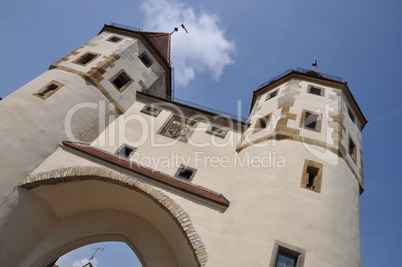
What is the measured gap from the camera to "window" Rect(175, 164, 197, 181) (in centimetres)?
1053

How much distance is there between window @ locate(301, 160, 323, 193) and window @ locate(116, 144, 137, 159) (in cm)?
611

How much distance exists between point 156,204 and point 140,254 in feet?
7.82

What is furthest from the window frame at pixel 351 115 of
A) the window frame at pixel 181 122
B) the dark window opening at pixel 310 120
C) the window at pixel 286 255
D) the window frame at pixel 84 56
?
the window frame at pixel 84 56

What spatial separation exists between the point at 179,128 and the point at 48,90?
5.24 meters

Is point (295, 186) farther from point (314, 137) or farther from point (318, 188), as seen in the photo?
point (314, 137)

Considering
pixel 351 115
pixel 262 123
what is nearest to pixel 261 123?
pixel 262 123

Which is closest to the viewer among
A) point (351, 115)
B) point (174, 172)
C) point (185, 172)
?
point (174, 172)

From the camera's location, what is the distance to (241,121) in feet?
41.3

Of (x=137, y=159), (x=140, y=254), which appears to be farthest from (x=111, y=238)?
(x=137, y=159)

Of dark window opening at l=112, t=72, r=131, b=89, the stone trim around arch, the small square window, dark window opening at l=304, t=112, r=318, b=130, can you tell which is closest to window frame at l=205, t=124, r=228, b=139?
dark window opening at l=304, t=112, r=318, b=130

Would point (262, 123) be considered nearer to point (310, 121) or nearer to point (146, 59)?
point (310, 121)

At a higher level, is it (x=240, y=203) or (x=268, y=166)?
(x=268, y=166)

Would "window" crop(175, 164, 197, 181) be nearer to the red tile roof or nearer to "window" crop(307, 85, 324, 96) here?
the red tile roof

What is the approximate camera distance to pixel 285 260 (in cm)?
688
